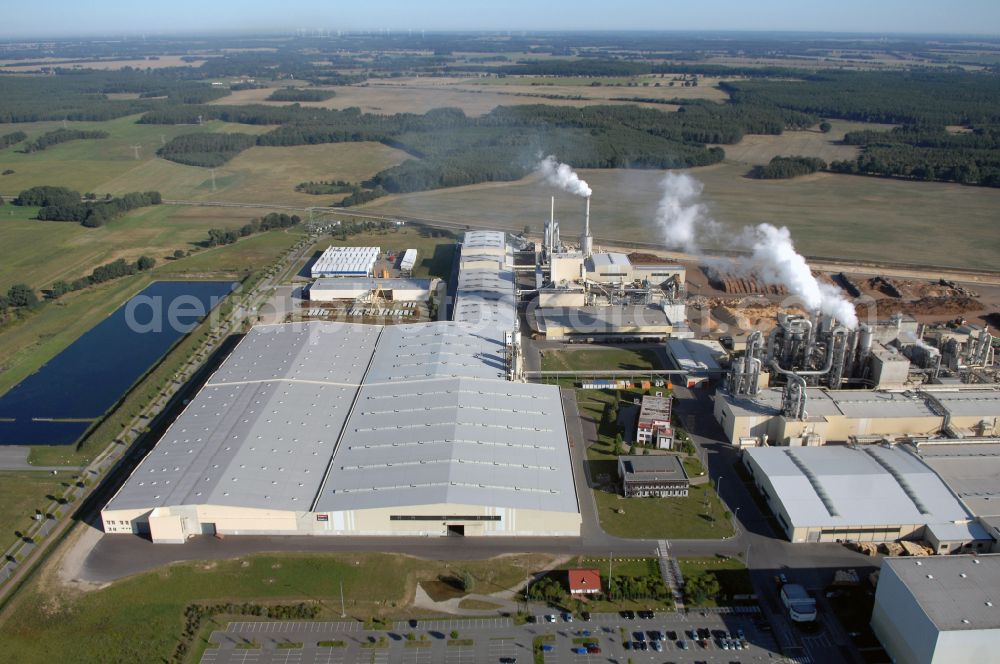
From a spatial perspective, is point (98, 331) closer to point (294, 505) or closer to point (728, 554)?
point (294, 505)

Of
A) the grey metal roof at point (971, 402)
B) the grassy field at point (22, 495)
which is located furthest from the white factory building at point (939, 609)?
the grassy field at point (22, 495)

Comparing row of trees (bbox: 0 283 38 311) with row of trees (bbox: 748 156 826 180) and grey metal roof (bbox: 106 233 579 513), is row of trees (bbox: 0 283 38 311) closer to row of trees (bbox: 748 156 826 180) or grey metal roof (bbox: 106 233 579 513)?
grey metal roof (bbox: 106 233 579 513)

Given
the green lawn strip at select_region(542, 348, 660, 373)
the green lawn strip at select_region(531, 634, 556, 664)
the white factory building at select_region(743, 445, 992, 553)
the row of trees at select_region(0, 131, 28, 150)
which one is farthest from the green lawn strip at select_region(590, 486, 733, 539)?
the row of trees at select_region(0, 131, 28, 150)

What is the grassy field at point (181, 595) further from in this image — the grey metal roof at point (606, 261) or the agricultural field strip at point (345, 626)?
the grey metal roof at point (606, 261)

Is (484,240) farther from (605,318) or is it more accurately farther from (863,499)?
(863,499)

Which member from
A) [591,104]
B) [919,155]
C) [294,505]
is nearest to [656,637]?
[294,505]
